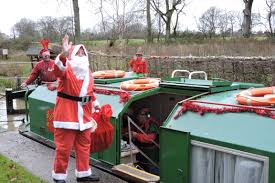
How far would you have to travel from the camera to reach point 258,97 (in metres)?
4.08

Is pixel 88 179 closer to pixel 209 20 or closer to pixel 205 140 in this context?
pixel 205 140

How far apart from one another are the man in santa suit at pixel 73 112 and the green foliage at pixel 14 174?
428 mm

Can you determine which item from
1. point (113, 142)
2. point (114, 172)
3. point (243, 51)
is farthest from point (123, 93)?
point (243, 51)

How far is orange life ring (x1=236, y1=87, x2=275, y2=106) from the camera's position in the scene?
3.95 meters

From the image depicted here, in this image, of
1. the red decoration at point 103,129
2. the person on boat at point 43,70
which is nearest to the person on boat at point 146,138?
the red decoration at point 103,129

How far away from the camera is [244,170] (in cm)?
367

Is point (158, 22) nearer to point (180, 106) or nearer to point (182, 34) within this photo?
point (182, 34)

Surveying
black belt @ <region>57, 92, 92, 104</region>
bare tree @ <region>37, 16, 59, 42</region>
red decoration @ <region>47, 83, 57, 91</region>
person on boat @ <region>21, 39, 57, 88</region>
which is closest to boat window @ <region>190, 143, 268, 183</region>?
black belt @ <region>57, 92, 92, 104</region>

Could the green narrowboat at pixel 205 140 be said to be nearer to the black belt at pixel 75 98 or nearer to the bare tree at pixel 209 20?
the black belt at pixel 75 98

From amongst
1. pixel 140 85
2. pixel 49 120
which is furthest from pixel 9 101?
pixel 140 85

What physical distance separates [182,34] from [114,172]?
29.2 meters

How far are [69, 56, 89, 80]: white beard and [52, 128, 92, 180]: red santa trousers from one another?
Answer: 0.71 meters

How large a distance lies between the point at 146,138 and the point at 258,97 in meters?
2.46

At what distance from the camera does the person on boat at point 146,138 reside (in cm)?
614
